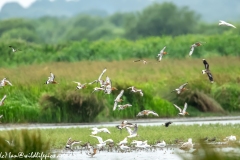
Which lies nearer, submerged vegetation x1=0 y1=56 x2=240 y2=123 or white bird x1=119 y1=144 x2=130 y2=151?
white bird x1=119 y1=144 x2=130 y2=151

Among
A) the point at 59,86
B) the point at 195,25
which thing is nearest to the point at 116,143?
the point at 59,86

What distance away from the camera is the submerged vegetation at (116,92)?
2292cm

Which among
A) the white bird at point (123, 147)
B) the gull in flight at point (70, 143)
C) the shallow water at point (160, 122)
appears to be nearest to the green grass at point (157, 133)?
the gull in flight at point (70, 143)

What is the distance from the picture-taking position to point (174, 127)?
66.9ft

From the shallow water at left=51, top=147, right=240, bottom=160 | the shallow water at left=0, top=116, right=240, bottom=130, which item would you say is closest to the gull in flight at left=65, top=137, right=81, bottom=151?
the shallow water at left=51, top=147, right=240, bottom=160

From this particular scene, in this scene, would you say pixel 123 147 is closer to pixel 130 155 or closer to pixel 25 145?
pixel 130 155

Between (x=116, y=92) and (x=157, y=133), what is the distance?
5.99 m

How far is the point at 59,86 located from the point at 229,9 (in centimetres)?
9936

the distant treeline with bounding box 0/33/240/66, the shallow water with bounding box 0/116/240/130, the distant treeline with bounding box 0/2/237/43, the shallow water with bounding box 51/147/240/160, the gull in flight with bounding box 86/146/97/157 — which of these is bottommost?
the shallow water with bounding box 51/147/240/160

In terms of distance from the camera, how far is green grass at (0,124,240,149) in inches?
706

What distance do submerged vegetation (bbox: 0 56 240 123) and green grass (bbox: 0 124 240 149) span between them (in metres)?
2.47

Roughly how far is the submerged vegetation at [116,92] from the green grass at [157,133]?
2471 millimetres

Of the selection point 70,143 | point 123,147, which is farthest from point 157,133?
point 70,143

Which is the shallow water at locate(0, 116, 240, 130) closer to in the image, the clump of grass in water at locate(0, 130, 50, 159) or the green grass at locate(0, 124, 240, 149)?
the green grass at locate(0, 124, 240, 149)
